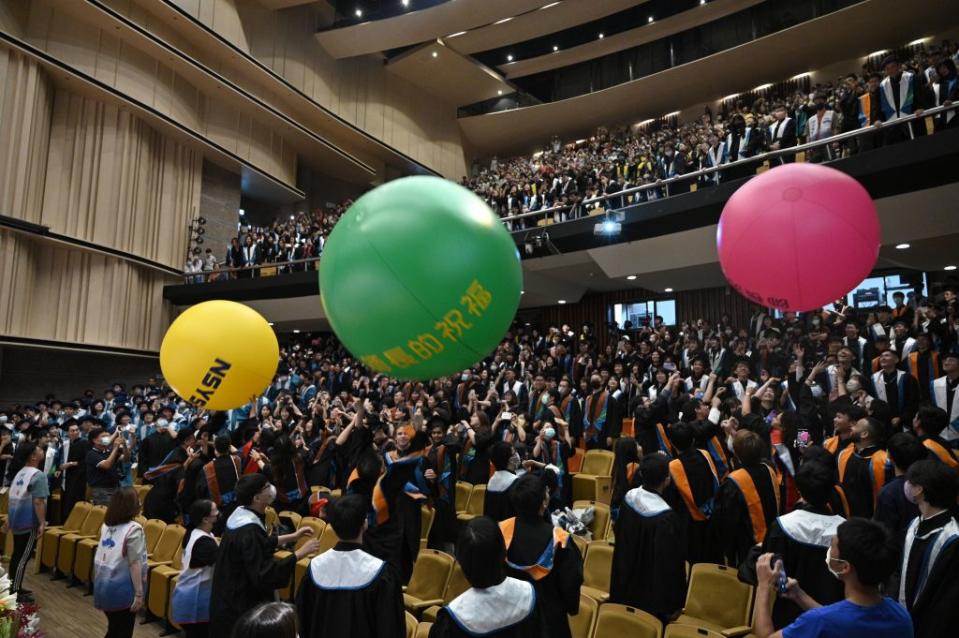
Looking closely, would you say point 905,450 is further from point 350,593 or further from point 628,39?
point 628,39

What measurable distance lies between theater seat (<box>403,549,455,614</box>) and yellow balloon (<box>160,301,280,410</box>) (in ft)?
5.43

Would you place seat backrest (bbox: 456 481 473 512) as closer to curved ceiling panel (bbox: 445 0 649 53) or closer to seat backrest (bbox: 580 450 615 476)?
seat backrest (bbox: 580 450 615 476)

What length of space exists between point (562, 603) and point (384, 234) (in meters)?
1.78

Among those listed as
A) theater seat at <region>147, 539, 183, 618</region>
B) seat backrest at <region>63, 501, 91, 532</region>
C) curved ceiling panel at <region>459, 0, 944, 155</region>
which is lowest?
theater seat at <region>147, 539, 183, 618</region>

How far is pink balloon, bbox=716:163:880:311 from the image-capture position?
10.6 ft

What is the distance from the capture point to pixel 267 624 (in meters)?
1.55

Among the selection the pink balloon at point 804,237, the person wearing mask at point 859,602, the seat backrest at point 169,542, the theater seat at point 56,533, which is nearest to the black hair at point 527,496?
the person wearing mask at point 859,602

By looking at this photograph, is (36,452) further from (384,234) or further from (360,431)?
(384,234)

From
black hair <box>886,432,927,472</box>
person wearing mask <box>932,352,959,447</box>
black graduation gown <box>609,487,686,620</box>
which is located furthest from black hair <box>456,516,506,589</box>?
person wearing mask <box>932,352,959,447</box>

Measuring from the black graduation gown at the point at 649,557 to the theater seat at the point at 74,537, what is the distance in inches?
216

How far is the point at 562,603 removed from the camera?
2760 millimetres

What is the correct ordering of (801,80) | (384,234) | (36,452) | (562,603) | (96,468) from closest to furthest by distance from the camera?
(384,234) → (562,603) → (36,452) → (96,468) → (801,80)

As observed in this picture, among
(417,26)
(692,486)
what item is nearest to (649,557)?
(692,486)

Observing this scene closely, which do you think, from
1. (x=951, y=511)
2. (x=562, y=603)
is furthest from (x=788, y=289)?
(x=562, y=603)
